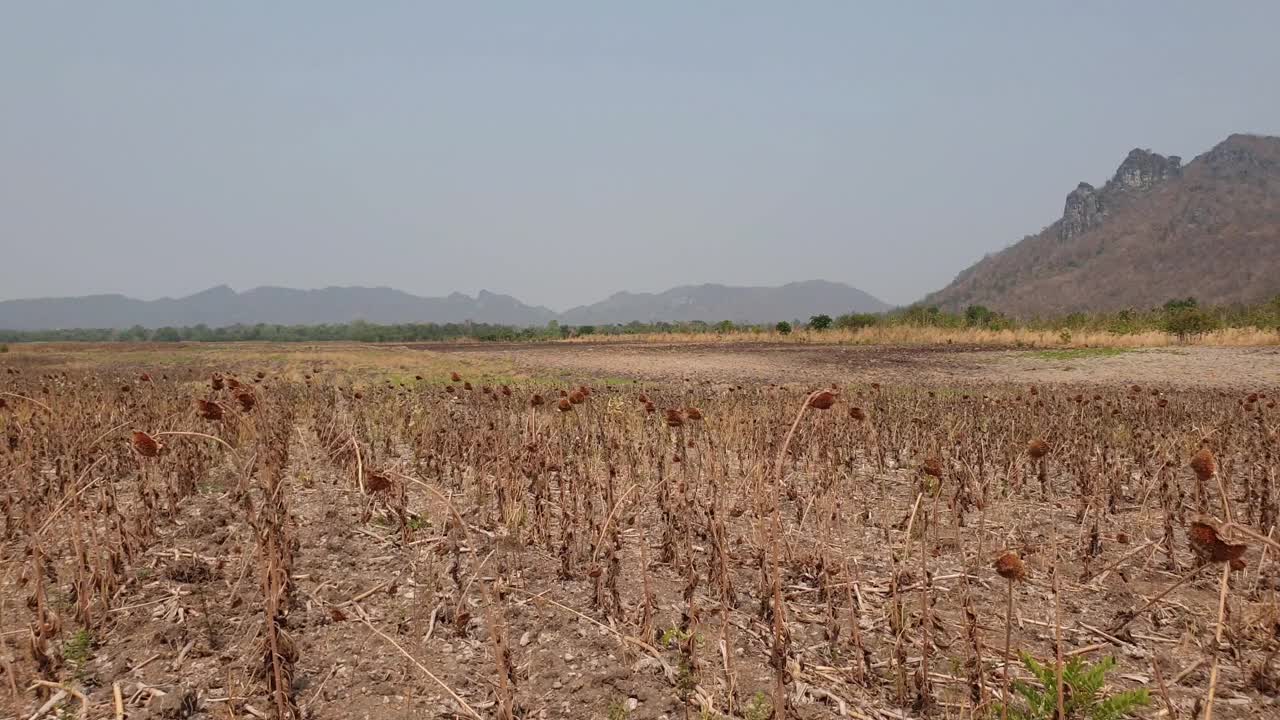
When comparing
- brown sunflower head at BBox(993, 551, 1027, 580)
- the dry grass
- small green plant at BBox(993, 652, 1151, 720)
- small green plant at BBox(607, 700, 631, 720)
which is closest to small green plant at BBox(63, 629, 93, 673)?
small green plant at BBox(607, 700, 631, 720)

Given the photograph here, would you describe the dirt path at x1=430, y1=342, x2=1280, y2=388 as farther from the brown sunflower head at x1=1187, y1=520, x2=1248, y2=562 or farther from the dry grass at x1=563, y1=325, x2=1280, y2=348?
the brown sunflower head at x1=1187, y1=520, x2=1248, y2=562

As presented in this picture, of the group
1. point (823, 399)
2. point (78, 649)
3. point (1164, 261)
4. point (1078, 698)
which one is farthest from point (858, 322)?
point (1164, 261)

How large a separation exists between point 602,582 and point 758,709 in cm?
155

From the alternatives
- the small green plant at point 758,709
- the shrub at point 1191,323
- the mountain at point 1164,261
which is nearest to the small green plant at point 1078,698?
the small green plant at point 758,709

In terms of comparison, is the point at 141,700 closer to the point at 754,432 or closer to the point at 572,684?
the point at 572,684

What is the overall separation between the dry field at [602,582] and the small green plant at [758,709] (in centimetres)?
3

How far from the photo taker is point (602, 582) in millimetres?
4309

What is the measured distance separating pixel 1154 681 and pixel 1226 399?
13132 mm

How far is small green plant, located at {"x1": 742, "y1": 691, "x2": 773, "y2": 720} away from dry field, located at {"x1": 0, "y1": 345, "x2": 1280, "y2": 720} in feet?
0.09

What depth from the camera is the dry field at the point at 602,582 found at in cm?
303

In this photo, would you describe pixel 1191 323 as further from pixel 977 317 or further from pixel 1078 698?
pixel 1078 698

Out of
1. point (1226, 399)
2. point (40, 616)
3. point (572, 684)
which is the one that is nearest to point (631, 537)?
point (572, 684)

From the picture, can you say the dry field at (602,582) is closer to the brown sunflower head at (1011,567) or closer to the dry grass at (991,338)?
the brown sunflower head at (1011,567)

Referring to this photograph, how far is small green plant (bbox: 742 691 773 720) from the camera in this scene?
9.65 feet
